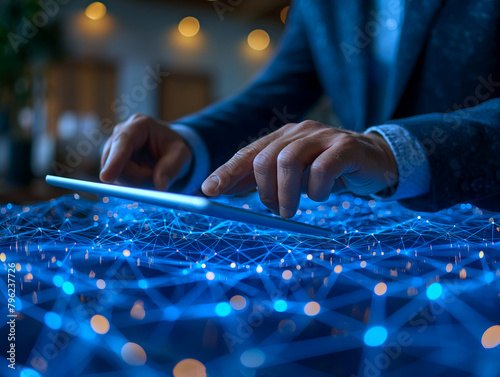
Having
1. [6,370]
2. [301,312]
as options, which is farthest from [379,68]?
[6,370]

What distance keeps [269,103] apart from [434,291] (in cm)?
79

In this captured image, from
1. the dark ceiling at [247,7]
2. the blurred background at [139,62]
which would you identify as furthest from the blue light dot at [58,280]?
the dark ceiling at [247,7]

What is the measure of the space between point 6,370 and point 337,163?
318 millimetres

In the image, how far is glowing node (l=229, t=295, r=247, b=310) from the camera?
0.91 feet

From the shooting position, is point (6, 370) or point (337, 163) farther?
point (337, 163)

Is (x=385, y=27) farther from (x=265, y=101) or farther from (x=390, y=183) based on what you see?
(x=390, y=183)

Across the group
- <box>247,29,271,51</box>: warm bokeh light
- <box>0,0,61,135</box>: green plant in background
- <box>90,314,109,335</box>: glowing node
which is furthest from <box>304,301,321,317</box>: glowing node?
<box>247,29,271,51</box>: warm bokeh light

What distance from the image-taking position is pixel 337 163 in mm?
431

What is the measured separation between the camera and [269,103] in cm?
103

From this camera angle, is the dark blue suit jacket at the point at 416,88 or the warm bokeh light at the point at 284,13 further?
the warm bokeh light at the point at 284,13

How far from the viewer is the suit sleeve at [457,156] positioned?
521 millimetres

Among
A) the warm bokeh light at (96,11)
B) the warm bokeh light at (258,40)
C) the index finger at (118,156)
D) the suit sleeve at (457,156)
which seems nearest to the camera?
the suit sleeve at (457,156)

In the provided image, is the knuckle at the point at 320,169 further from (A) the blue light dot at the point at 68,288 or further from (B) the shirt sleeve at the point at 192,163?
(B) the shirt sleeve at the point at 192,163

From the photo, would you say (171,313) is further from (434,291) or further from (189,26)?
(189,26)
